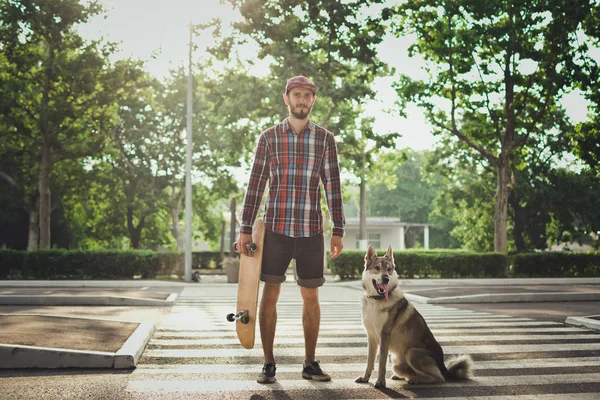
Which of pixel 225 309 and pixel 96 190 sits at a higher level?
pixel 96 190

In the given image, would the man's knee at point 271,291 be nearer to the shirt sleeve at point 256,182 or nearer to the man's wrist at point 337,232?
the shirt sleeve at point 256,182

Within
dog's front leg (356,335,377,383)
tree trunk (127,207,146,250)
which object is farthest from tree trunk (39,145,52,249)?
Result: dog's front leg (356,335,377,383)

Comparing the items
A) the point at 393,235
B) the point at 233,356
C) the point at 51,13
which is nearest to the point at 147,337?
the point at 233,356

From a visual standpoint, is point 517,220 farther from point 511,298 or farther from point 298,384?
point 298,384

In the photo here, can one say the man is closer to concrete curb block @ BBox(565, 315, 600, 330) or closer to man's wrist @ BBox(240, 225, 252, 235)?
man's wrist @ BBox(240, 225, 252, 235)

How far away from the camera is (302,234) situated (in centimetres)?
564

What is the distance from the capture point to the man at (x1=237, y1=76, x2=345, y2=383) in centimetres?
564

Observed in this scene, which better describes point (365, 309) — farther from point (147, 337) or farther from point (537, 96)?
point (537, 96)

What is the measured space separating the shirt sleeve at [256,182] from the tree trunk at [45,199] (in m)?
27.9

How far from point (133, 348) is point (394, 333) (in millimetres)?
2794

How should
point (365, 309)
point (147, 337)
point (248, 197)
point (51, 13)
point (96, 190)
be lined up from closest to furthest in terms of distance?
1. point (365, 309)
2. point (248, 197)
3. point (147, 337)
4. point (51, 13)
5. point (96, 190)

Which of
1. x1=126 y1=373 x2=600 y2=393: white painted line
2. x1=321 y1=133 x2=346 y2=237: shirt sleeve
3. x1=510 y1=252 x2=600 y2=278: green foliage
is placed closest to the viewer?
x1=126 y1=373 x2=600 y2=393: white painted line

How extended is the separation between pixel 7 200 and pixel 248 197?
38410mm

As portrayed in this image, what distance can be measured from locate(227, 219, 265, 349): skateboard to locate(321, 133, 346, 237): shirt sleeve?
2.31ft
